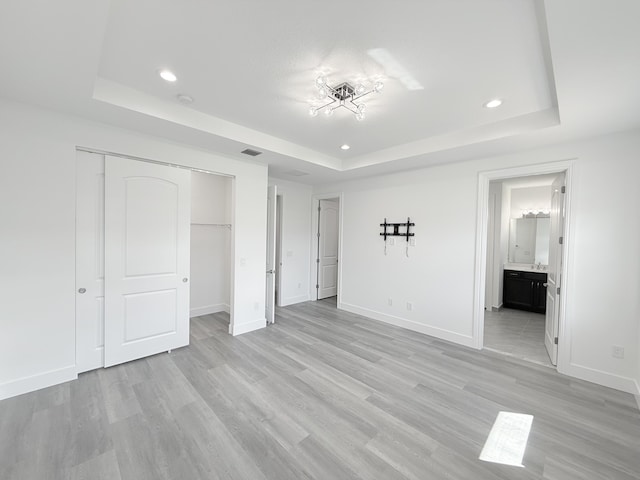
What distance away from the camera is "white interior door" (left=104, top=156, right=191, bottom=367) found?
9.36 feet

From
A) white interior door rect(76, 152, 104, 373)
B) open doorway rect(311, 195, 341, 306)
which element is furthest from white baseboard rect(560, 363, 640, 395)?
white interior door rect(76, 152, 104, 373)

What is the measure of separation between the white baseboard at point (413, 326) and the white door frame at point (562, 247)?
0.17m

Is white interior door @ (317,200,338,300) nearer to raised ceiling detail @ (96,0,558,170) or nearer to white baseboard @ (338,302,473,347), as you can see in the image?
white baseboard @ (338,302,473,347)

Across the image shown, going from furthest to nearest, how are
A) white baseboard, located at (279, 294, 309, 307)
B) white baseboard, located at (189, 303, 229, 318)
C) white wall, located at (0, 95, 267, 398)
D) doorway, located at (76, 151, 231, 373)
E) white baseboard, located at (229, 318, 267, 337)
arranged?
white baseboard, located at (279, 294, 309, 307) < white baseboard, located at (189, 303, 229, 318) < white baseboard, located at (229, 318, 267, 337) < doorway, located at (76, 151, 231, 373) < white wall, located at (0, 95, 267, 398)

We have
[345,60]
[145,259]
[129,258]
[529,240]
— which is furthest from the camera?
[529,240]

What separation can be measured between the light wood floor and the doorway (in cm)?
27

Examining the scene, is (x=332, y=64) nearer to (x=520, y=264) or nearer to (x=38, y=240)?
(x=38, y=240)

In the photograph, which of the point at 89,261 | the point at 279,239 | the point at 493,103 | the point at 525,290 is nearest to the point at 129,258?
the point at 89,261

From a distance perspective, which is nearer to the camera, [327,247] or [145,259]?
[145,259]

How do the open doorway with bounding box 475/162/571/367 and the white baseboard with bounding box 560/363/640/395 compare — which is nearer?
the white baseboard with bounding box 560/363/640/395

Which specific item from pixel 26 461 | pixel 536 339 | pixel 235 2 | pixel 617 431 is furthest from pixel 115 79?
pixel 536 339

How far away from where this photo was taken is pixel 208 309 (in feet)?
15.9

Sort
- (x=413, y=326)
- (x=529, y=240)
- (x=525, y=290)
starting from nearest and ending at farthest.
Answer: (x=413, y=326)
(x=525, y=290)
(x=529, y=240)

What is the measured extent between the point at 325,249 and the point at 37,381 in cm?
478
